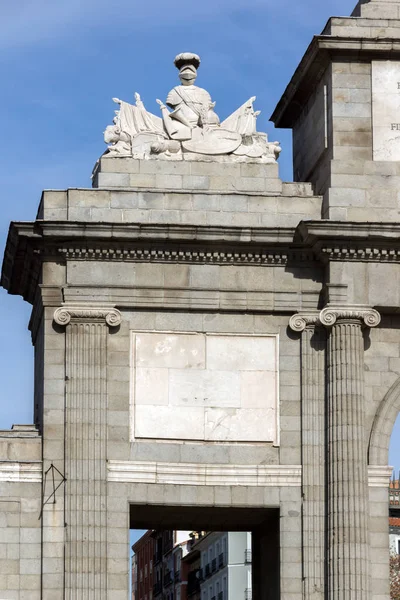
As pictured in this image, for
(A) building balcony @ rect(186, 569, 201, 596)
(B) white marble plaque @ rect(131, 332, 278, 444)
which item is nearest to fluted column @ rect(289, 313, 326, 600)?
(B) white marble plaque @ rect(131, 332, 278, 444)

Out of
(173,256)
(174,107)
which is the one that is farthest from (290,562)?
(174,107)

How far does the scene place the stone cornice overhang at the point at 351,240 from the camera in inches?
1320

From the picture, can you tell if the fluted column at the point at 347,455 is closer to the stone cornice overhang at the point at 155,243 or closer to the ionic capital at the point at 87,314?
the stone cornice overhang at the point at 155,243

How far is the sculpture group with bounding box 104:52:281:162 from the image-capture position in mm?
34719

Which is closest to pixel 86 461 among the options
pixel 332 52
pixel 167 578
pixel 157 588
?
pixel 332 52

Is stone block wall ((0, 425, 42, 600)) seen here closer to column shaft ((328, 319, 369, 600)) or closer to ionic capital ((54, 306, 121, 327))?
ionic capital ((54, 306, 121, 327))

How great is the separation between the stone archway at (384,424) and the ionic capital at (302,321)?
1899 millimetres

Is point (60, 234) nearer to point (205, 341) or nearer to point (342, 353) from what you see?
point (205, 341)

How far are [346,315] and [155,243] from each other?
3720 millimetres

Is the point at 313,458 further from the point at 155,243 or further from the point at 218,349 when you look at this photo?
the point at 155,243

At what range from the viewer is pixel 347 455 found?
33.3 meters

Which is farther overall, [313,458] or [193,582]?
[193,582]

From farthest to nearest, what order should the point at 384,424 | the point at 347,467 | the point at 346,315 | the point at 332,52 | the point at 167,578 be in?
1. the point at 167,578
2. the point at 332,52
3. the point at 384,424
4. the point at 346,315
5. the point at 347,467

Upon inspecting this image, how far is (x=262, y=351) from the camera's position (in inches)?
1342
